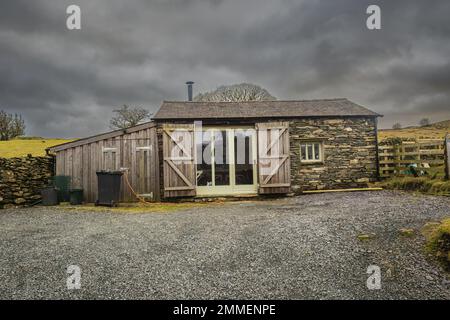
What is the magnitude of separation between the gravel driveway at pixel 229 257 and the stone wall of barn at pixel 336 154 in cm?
386

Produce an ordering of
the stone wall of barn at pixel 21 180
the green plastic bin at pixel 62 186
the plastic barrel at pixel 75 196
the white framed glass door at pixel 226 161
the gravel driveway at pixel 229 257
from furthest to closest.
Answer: the white framed glass door at pixel 226 161
the green plastic bin at pixel 62 186
the plastic barrel at pixel 75 196
the stone wall of barn at pixel 21 180
the gravel driveway at pixel 229 257

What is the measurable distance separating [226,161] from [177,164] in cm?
209

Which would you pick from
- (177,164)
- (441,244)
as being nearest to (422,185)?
(441,244)

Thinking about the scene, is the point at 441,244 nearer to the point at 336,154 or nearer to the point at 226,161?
the point at 336,154

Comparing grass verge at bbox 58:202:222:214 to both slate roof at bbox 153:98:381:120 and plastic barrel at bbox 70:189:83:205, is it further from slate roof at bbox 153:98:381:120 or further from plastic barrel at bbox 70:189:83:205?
slate roof at bbox 153:98:381:120

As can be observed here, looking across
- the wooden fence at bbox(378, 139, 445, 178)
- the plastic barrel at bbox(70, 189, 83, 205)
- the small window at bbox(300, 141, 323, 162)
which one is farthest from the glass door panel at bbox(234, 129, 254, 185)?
the plastic barrel at bbox(70, 189, 83, 205)

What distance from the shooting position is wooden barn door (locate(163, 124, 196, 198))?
9.00 metres

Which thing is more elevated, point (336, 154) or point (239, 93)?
point (239, 93)

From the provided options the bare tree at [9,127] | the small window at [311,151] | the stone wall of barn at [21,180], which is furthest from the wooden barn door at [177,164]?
the bare tree at [9,127]

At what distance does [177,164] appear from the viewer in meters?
9.05

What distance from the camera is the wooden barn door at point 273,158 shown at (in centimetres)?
932

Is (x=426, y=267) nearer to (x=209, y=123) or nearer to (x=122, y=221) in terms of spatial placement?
(x=122, y=221)

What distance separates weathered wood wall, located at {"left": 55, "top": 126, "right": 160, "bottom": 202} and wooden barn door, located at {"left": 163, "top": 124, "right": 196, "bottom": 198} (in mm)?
487

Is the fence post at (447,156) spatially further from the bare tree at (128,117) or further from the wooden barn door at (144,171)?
the bare tree at (128,117)
